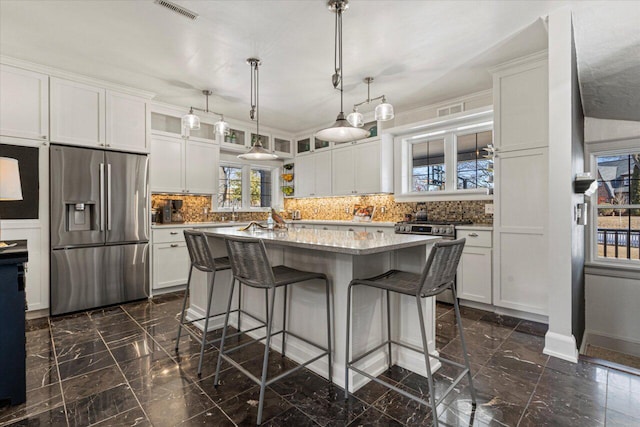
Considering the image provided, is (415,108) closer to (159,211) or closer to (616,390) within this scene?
(616,390)

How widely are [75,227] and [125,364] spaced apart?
6.73ft

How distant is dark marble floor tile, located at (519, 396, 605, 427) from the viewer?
165cm

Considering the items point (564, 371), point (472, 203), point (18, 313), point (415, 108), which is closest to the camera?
point (18, 313)

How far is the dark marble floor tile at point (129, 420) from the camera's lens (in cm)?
165

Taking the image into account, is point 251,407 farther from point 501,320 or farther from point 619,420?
point 501,320

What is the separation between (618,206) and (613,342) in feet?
5.33

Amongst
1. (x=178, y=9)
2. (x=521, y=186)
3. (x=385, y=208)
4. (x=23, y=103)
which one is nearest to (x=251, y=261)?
(x=178, y=9)

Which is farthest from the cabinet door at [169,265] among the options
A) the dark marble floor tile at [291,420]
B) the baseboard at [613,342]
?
the baseboard at [613,342]

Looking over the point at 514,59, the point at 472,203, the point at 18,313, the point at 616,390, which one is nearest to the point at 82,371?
the point at 18,313

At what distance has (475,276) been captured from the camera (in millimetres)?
3520

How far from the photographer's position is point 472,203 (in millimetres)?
4109

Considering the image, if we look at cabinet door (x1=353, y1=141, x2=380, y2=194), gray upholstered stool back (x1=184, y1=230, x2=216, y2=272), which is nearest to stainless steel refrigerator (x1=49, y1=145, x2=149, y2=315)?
gray upholstered stool back (x1=184, y1=230, x2=216, y2=272)

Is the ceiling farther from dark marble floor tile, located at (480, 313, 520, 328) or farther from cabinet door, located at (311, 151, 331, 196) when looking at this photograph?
dark marble floor tile, located at (480, 313, 520, 328)

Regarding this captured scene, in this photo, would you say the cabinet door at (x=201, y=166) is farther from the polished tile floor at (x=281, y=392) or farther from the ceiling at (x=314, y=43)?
the polished tile floor at (x=281, y=392)
